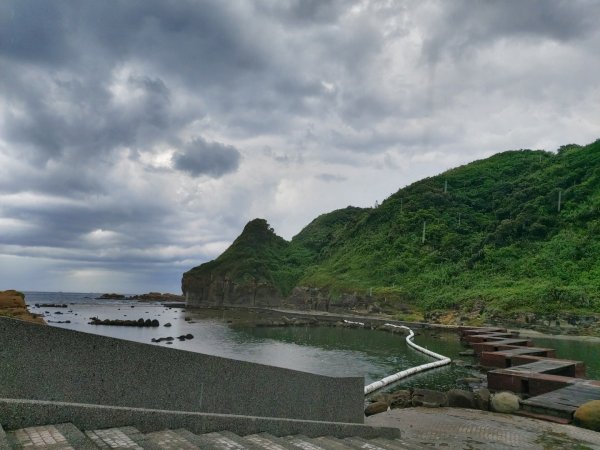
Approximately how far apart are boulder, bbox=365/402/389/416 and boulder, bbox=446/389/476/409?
2.03 metres

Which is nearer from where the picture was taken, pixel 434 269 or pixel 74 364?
pixel 74 364

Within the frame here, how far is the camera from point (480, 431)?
1040cm

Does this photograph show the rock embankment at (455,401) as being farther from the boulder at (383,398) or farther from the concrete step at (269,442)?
the concrete step at (269,442)

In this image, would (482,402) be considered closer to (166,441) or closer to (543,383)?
(543,383)

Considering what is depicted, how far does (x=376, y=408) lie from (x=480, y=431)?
11.3 ft

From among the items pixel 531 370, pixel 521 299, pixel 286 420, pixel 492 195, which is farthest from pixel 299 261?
pixel 286 420

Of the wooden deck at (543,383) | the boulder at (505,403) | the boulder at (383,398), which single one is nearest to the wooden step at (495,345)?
the wooden deck at (543,383)

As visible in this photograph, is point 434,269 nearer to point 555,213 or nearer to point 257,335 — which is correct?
point 555,213

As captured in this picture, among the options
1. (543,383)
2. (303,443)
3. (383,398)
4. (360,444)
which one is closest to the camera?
(303,443)

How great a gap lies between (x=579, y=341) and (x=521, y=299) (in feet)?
48.3

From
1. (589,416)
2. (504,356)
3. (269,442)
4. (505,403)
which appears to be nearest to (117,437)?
(269,442)

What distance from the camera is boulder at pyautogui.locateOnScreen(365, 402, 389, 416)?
12862 mm

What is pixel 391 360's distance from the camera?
1097 inches

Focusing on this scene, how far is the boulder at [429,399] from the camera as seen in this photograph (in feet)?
45.2
